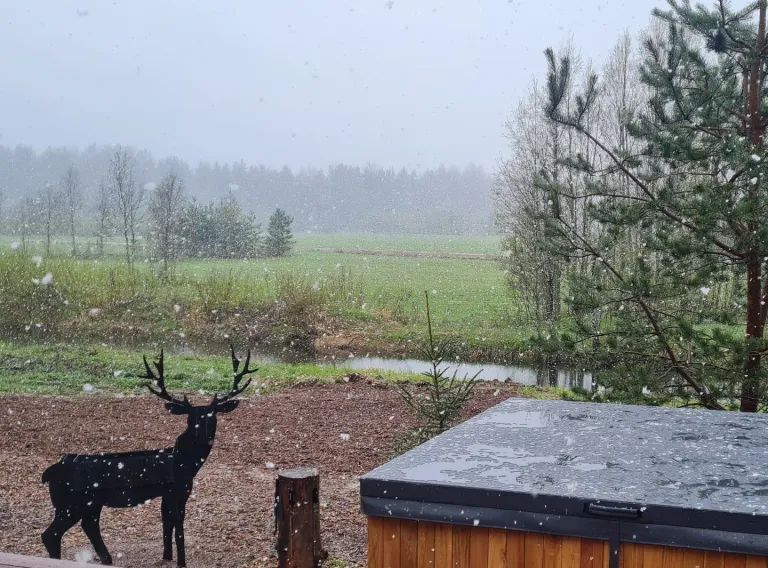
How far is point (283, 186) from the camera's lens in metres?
11.6

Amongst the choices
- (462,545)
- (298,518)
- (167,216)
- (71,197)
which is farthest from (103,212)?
(462,545)

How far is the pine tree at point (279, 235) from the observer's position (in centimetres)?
1091

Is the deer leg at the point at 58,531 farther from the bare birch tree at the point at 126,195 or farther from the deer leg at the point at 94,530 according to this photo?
the bare birch tree at the point at 126,195

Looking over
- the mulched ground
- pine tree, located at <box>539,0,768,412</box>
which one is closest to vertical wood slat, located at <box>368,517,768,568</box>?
the mulched ground

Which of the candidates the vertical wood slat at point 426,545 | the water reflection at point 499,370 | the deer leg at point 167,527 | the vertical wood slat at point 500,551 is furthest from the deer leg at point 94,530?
the water reflection at point 499,370

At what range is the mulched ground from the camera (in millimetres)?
3371

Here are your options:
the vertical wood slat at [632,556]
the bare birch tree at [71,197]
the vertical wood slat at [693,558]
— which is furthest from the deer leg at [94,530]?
the bare birch tree at [71,197]

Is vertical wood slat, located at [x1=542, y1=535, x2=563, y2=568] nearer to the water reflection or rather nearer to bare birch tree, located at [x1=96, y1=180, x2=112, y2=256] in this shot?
the water reflection

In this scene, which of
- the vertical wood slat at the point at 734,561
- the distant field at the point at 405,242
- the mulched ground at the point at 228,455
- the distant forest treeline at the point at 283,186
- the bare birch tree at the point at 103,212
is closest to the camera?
the vertical wood slat at the point at 734,561

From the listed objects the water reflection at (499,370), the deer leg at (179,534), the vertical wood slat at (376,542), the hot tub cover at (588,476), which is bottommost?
the water reflection at (499,370)

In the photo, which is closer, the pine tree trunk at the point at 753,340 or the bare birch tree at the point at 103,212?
the pine tree trunk at the point at 753,340

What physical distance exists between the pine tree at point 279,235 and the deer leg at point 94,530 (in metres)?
7.83

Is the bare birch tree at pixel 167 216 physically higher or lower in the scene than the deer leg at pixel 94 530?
higher

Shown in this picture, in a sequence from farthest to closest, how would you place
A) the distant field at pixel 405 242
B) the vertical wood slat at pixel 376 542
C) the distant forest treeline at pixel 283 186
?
the distant field at pixel 405 242
the distant forest treeline at pixel 283 186
the vertical wood slat at pixel 376 542
